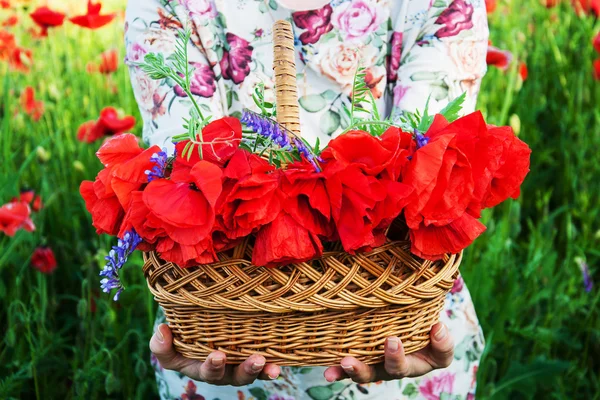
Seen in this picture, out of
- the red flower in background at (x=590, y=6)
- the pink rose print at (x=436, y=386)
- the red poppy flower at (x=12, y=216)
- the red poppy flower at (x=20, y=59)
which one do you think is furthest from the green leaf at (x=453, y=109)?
the red flower in background at (x=590, y=6)

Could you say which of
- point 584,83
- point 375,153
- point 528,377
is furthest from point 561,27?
point 375,153

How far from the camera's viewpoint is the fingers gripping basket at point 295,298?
69 cm

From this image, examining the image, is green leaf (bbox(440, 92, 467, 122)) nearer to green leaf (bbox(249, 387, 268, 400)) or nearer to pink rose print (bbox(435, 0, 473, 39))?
pink rose print (bbox(435, 0, 473, 39))

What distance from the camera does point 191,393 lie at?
1048 millimetres

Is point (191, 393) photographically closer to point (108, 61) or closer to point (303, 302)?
point (303, 302)

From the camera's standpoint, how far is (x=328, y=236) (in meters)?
0.68

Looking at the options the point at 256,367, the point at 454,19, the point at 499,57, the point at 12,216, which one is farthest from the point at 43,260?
the point at 499,57

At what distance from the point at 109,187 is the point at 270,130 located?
169 mm

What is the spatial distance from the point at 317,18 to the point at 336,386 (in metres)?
0.51

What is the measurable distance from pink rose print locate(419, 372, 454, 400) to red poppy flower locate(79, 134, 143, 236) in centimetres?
54

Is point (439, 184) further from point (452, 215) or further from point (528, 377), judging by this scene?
point (528, 377)

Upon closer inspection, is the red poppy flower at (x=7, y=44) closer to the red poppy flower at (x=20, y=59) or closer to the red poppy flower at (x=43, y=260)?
the red poppy flower at (x=20, y=59)

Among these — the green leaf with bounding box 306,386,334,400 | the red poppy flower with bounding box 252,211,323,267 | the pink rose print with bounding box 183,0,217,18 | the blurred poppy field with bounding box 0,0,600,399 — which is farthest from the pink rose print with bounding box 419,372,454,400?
the pink rose print with bounding box 183,0,217,18

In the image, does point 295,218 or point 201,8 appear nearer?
point 295,218
